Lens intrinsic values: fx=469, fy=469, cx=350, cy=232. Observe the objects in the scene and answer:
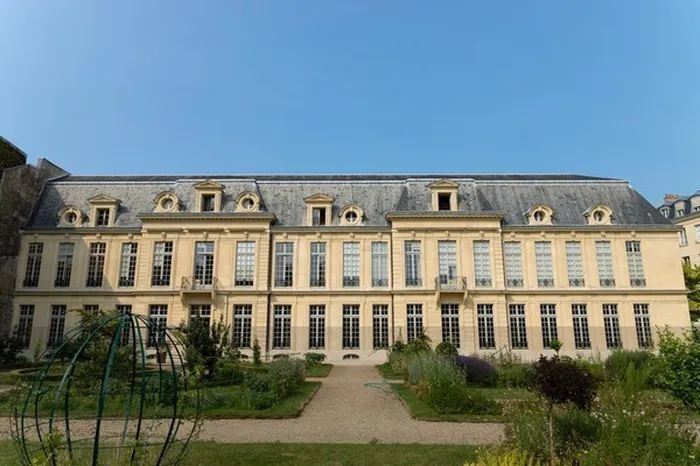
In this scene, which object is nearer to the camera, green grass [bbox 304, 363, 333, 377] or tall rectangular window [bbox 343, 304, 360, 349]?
green grass [bbox 304, 363, 333, 377]

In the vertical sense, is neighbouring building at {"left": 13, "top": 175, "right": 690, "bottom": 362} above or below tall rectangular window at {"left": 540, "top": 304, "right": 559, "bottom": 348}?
above

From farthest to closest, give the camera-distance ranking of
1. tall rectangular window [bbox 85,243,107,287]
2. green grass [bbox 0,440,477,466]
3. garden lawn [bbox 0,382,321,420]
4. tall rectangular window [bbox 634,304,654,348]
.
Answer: tall rectangular window [bbox 85,243,107,287] < tall rectangular window [bbox 634,304,654,348] < garden lawn [bbox 0,382,321,420] < green grass [bbox 0,440,477,466]

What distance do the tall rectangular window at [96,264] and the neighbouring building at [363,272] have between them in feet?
0.24

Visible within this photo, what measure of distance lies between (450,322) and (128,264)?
17745 millimetres

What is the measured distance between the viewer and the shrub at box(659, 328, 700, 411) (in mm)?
10016

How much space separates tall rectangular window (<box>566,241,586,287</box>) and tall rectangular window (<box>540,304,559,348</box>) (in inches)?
72.4

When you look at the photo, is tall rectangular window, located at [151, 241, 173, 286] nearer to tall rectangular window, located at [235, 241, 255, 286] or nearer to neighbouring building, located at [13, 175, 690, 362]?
neighbouring building, located at [13, 175, 690, 362]

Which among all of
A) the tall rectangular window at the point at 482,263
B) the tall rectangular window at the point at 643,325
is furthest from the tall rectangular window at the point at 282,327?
the tall rectangular window at the point at 643,325

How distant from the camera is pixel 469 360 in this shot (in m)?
15.7

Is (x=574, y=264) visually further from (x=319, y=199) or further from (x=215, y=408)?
(x=215, y=408)

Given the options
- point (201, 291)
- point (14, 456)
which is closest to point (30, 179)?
point (201, 291)

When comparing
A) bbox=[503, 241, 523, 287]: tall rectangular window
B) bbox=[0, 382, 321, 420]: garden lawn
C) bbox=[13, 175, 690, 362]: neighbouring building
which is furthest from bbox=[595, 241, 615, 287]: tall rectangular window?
bbox=[0, 382, 321, 420]: garden lawn

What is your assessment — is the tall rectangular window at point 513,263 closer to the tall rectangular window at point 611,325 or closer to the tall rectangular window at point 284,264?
the tall rectangular window at point 611,325

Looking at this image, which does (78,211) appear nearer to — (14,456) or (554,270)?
(14,456)
